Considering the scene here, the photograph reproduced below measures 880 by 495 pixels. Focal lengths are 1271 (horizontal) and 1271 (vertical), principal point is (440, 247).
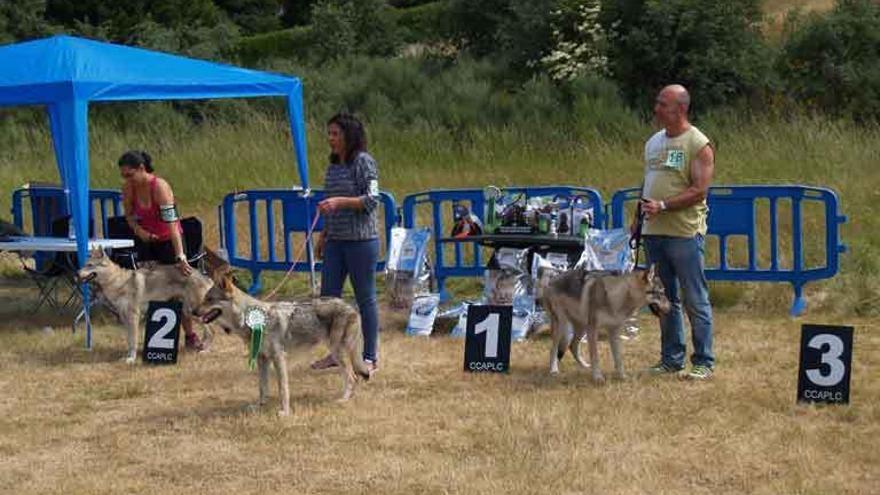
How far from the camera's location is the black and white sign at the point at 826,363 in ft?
22.4

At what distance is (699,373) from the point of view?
7.73m

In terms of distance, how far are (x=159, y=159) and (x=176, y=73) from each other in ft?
28.1

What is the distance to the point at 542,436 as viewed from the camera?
6492 millimetres

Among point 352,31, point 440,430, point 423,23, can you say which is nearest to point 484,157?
point 440,430

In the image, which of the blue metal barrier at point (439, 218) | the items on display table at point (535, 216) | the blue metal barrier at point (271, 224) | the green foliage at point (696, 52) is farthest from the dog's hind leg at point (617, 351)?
the green foliage at point (696, 52)

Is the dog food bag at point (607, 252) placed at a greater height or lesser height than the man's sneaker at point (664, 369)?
greater

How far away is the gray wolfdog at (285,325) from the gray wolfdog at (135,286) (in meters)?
1.73

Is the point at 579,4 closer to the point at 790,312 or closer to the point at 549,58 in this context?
the point at 549,58

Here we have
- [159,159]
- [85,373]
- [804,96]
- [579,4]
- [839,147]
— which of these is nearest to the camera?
[85,373]

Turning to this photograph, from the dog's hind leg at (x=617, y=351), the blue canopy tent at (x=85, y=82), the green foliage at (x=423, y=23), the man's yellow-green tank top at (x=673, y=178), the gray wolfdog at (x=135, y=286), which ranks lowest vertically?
the dog's hind leg at (x=617, y=351)

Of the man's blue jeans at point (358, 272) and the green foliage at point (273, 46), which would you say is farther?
the green foliage at point (273, 46)

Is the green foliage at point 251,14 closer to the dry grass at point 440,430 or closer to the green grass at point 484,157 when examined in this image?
the green grass at point 484,157

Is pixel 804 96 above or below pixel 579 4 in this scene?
below

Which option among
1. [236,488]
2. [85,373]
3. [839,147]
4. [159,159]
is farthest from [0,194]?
[236,488]
